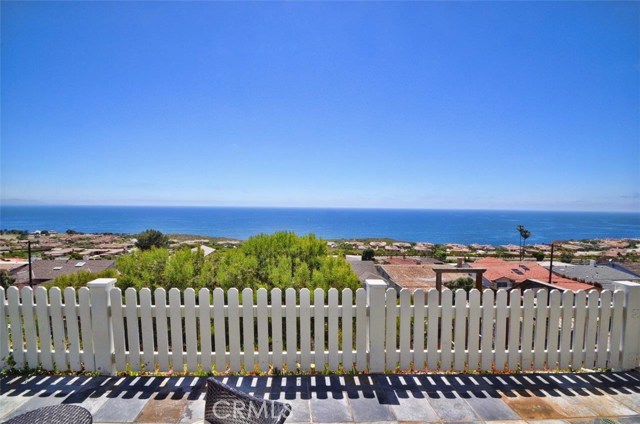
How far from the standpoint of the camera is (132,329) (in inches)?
135

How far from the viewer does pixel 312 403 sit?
9.57ft

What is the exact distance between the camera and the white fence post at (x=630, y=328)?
3639mm

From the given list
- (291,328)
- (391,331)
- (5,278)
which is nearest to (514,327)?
(391,331)

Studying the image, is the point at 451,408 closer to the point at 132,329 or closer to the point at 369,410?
the point at 369,410

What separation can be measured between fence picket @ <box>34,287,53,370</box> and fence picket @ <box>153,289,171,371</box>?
0.78 metres

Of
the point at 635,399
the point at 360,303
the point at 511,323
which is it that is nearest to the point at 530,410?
the point at 511,323

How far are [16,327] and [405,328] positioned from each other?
14.0 feet

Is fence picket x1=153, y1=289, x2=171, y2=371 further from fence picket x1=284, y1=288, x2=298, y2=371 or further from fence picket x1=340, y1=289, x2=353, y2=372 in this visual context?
fence picket x1=340, y1=289, x2=353, y2=372

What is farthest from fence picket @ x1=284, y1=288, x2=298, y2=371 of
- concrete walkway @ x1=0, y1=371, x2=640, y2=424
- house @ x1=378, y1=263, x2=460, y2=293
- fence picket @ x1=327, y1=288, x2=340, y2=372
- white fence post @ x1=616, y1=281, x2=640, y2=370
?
house @ x1=378, y1=263, x2=460, y2=293

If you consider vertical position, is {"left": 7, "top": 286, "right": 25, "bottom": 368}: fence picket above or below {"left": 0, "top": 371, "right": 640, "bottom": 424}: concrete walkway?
above

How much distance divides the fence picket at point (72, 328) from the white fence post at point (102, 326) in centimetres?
19

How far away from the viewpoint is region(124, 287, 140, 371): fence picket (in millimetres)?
3402

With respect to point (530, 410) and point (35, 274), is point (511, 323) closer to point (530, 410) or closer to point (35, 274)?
point (530, 410)

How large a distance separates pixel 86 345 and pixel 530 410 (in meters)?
4.46
